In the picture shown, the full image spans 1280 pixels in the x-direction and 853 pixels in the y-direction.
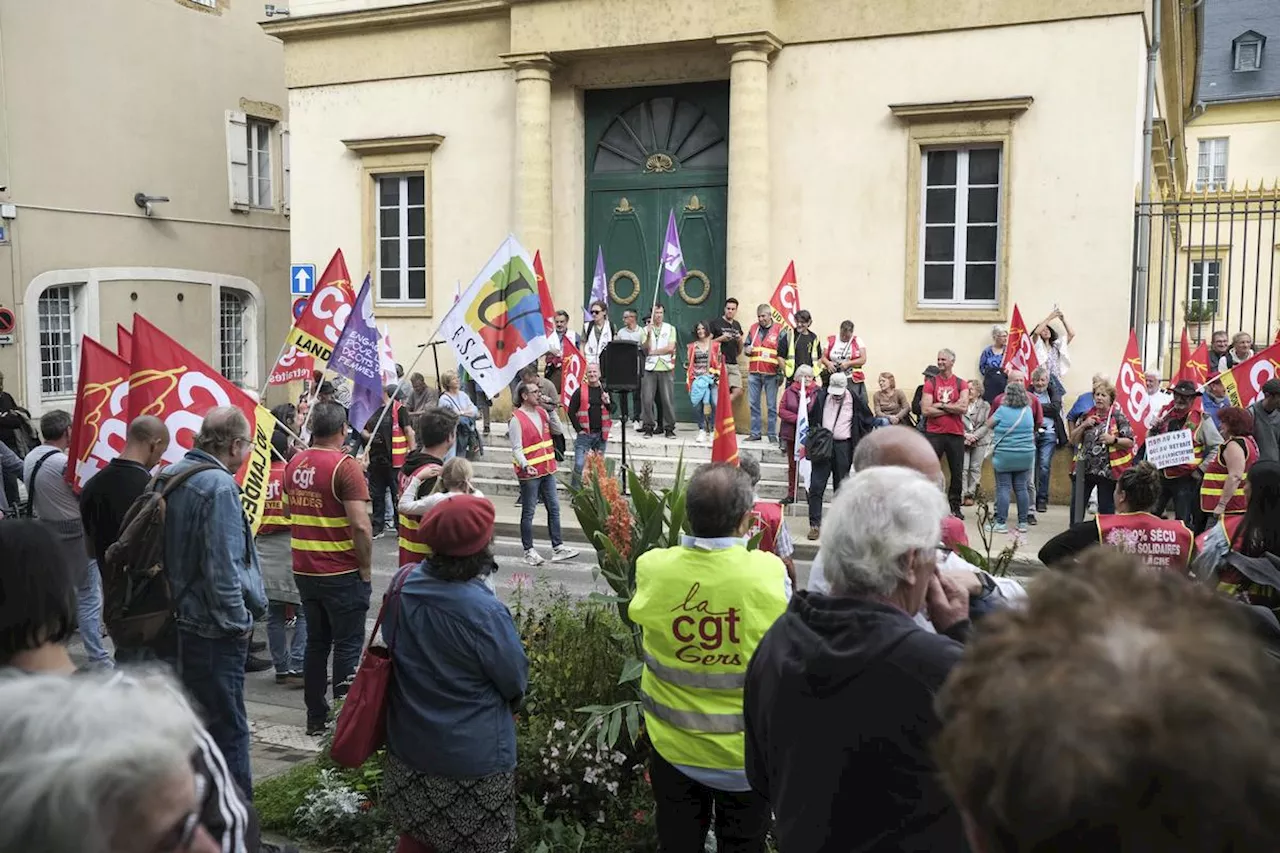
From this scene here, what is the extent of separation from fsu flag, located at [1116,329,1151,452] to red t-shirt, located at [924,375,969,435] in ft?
6.15

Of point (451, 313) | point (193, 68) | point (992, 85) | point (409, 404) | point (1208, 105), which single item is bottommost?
point (409, 404)

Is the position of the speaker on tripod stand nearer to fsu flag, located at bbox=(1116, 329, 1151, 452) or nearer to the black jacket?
fsu flag, located at bbox=(1116, 329, 1151, 452)

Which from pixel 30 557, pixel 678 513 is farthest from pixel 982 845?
pixel 678 513

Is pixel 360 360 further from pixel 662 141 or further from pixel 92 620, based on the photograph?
pixel 662 141

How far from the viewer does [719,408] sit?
6316 millimetres

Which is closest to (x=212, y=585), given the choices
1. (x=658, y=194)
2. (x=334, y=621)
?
(x=334, y=621)

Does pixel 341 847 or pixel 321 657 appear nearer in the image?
pixel 341 847

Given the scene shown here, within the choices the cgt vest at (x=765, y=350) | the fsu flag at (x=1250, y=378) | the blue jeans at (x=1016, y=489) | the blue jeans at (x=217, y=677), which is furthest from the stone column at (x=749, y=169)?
the blue jeans at (x=217, y=677)

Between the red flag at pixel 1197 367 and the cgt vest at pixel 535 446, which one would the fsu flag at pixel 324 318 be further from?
the red flag at pixel 1197 367

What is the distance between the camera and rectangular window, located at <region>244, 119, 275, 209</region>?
26.6m

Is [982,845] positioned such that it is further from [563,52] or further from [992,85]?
[563,52]

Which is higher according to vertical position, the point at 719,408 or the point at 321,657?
the point at 719,408

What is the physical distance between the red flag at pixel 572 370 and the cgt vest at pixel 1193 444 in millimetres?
6972

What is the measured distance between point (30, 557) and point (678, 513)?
2.95m
